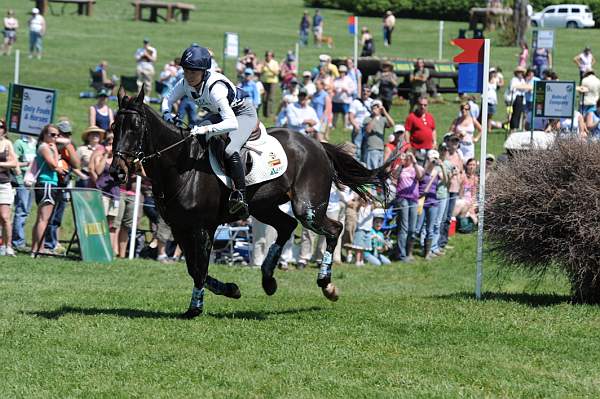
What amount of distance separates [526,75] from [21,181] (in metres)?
18.1

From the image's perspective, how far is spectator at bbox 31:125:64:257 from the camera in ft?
55.5

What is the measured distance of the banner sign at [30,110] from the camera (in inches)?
763

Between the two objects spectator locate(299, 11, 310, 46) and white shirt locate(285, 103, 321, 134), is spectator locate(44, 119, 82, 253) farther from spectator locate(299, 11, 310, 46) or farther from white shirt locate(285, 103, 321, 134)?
spectator locate(299, 11, 310, 46)

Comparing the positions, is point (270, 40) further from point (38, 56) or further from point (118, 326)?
point (118, 326)

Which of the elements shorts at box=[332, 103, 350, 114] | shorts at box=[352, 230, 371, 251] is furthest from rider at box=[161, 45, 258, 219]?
shorts at box=[332, 103, 350, 114]

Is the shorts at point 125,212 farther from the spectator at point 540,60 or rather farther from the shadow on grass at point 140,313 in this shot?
the spectator at point 540,60

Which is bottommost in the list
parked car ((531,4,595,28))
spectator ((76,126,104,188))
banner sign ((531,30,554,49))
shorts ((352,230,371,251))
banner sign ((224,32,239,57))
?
shorts ((352,230,371,251))

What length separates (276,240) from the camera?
11852mm

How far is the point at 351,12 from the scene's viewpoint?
7206 centimetres

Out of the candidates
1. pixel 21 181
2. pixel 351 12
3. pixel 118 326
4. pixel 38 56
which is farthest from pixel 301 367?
pixel 351 12

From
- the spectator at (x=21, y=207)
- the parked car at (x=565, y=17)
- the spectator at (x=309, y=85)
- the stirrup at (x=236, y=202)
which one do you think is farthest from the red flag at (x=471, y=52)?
the parked car at (x=565, y=17)

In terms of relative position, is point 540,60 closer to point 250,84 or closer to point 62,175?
point 250,84

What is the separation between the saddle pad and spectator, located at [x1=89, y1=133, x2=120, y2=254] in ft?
23.6

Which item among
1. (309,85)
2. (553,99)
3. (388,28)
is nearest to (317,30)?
(388,28)
